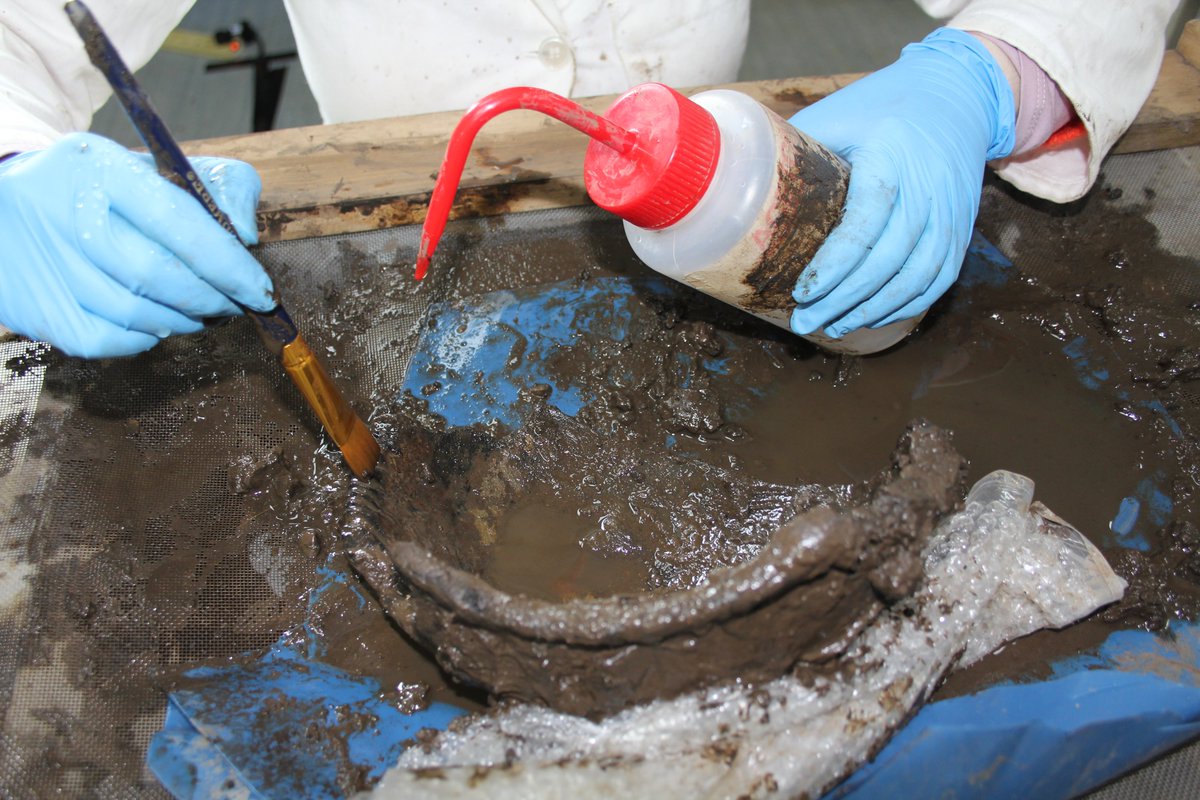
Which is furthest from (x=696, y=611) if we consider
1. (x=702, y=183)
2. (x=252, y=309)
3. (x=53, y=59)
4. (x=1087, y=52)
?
(x=53, y=59)

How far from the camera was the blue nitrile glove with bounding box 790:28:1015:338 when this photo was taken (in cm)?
116

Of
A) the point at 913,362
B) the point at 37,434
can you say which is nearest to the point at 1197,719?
the point at 913,362

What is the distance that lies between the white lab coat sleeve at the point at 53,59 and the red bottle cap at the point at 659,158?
3.11 feet

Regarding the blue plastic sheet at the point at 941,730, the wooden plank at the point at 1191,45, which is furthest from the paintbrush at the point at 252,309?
the wooden plank at the point at 1191,45

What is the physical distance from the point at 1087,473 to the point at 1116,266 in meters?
0.54

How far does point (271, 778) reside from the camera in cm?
101

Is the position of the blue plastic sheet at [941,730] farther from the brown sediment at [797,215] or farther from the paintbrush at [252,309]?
the brown sediment at [797,215]

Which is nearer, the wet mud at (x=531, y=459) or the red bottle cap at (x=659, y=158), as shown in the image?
the red bottle cap at (x=659, y=158)

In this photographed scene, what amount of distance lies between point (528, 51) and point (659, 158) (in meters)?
0.91

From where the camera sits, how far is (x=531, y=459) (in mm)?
1312

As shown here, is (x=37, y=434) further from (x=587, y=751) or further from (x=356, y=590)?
(x=587, y=751)

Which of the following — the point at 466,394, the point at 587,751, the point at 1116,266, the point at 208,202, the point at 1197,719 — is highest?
the point at 208,202

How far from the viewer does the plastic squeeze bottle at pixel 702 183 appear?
0.94 metres

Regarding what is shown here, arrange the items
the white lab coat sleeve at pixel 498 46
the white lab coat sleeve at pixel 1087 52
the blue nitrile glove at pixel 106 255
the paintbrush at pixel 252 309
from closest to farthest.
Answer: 1. the paintbrush at pixel 252 309
2. the blue nitrile glove at pixel 106 255
3. the white lab coat sleeve at pixel 1087 52
4. the white lab coat sleeve at pixel 498 46
